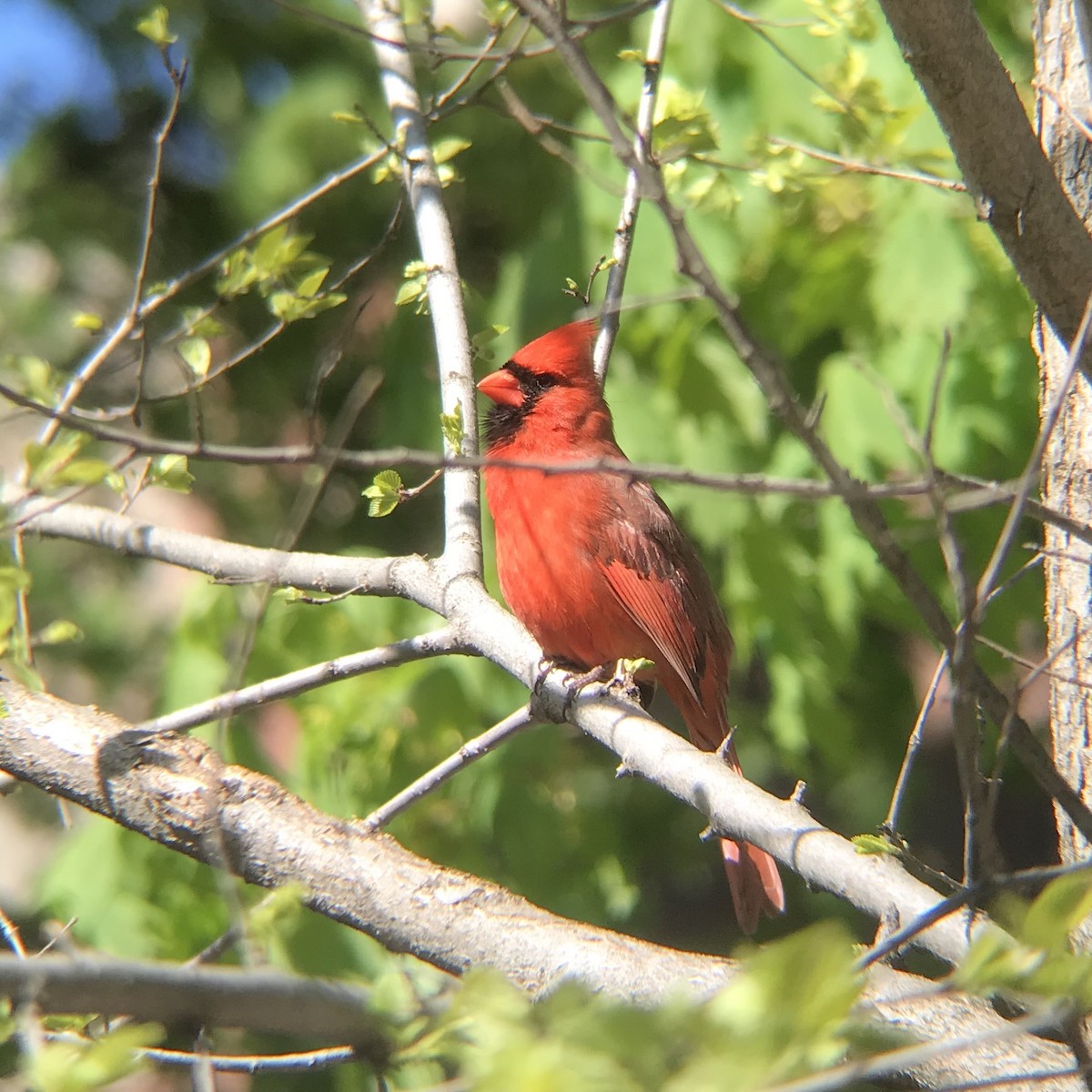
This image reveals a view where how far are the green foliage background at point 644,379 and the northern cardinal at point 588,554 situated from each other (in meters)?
0.13

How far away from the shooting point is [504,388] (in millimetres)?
3328

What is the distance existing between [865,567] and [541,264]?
43.8 inches

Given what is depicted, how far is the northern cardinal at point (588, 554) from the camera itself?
10.3 feet

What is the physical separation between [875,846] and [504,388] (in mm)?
1926

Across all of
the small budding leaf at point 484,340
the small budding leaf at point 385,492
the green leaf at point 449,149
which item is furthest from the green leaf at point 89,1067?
the green leaf at point 449,149

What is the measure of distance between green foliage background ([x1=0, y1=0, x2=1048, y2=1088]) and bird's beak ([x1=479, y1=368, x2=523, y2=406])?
114 millimetres

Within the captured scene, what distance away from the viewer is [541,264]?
133 inches

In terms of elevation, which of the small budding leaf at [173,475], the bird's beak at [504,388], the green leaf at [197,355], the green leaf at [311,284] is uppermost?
the green leaf at [311,284]

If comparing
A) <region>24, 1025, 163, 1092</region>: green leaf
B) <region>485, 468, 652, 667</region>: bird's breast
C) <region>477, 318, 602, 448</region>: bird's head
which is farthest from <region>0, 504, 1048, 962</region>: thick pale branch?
<region>477, 318, 602, 448</region>: bird's head

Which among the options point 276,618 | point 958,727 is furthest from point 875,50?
point 958,727

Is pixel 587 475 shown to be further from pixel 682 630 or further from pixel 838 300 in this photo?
pixel 838 300

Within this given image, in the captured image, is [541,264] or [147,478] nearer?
[147,478]

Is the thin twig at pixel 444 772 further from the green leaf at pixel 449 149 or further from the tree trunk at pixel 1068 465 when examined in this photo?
the green leaf at pixel 449 149

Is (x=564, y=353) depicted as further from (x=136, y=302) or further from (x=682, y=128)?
(x=136, y=302)
